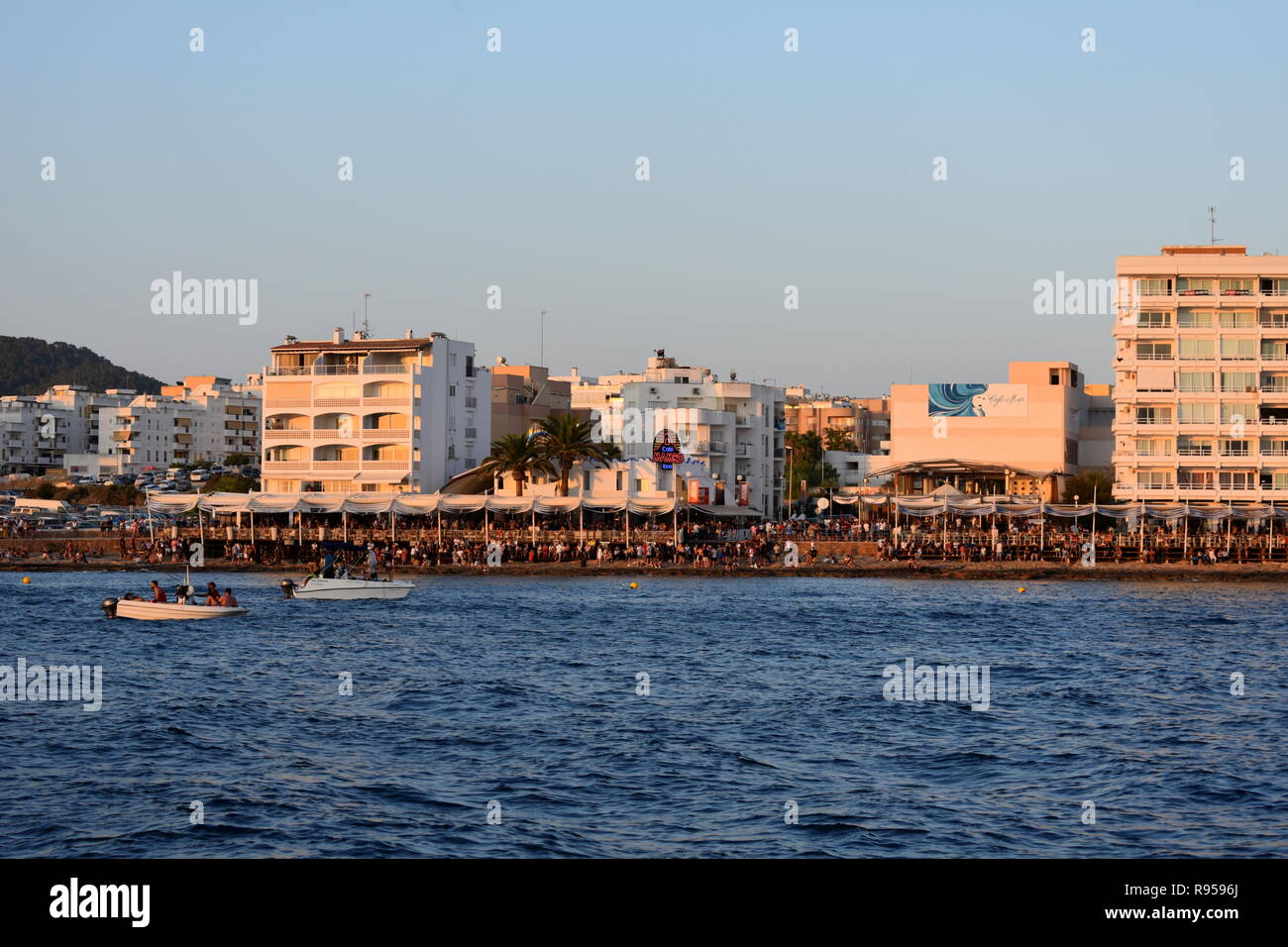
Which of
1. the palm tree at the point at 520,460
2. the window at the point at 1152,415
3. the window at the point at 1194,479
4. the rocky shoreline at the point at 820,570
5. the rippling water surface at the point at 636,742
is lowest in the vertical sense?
the rippling water surface at the point at 636,742

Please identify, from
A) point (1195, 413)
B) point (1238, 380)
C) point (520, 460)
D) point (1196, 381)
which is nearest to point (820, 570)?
point (520, 460)

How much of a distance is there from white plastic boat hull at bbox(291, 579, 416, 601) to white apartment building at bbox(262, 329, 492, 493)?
38401mm

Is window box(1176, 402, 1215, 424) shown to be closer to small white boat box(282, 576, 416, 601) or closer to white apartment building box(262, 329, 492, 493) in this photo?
white apartment building box(262, 329, 492, 493)

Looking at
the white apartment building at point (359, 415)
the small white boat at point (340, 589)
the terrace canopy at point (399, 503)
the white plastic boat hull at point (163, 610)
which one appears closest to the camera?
the white plastic boat hull at point (163, 610)

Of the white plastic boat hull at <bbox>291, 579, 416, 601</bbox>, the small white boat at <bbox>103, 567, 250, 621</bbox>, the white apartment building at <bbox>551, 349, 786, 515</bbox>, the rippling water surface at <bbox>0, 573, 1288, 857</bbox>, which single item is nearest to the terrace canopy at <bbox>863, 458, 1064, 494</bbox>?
the white apartment building at <bbox>551, 349, 786, 515</bbox>

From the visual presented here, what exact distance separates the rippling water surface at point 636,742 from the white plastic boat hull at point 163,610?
2.44 feet

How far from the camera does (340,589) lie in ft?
217

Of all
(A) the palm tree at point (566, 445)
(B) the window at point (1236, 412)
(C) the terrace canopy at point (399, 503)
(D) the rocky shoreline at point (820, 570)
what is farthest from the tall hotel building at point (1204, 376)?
(A) the palm tree at point (566, 445)

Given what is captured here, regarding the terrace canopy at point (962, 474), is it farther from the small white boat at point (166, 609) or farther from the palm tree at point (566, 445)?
the small white boat at point (166, 609)

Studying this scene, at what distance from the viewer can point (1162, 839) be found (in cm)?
2134

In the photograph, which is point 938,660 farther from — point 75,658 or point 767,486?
point 767,486

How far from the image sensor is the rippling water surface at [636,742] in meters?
21.4
